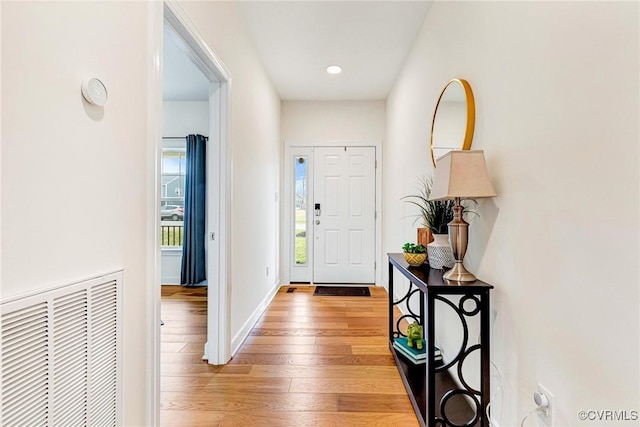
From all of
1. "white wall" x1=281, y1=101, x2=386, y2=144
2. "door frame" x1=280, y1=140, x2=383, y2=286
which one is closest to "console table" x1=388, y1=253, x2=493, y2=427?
"door frame" x1=280, y1=140, x2=383, y2=286

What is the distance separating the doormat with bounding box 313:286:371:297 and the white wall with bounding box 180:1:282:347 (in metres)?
0.67

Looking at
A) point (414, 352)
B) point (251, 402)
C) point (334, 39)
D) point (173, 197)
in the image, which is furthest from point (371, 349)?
point (173, 197)

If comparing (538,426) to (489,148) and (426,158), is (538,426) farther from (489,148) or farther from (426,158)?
(426,158)

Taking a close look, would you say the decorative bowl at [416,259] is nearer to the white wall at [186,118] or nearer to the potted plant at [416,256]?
the potted plant at [416,256]

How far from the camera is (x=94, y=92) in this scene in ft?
3.24

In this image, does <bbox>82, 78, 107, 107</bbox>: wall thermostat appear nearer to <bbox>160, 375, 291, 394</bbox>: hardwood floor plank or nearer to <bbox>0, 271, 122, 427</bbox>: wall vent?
<bbox>0, 271, 122, 427</bbox>: wall vent

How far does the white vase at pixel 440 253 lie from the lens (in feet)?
6.13

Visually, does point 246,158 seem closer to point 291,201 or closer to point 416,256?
point 416,256

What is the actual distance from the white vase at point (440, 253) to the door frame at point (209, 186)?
136cm

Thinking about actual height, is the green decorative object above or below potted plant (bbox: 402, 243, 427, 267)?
below

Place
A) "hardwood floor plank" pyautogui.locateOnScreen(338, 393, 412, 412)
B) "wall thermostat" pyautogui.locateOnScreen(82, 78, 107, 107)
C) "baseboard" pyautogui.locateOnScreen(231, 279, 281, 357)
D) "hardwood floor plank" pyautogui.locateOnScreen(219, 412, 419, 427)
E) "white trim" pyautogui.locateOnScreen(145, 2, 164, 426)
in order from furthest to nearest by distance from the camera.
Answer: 1. "baseboard" pyautogui.locateOnScreen(231, 279, 281, 357)
2. "hardwood floor plank" pyautogui.locateOnScreen(338, 393, 412, 412)
3. "hardwood floor plank" pyautogui.locateOnScreen(219, 412, 419, 427)
4. "white trim" pyautogui.locateOnScreen(145, 2, 164, 426)
5. "wall thermostat" pyautogui.locateOnScreen(82, 78, 107, 107)

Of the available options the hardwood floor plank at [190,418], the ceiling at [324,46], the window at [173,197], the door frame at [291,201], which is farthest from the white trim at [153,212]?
the window at [173,197]

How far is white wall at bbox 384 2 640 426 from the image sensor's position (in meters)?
0.84

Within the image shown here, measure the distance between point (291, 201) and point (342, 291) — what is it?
1432mm
